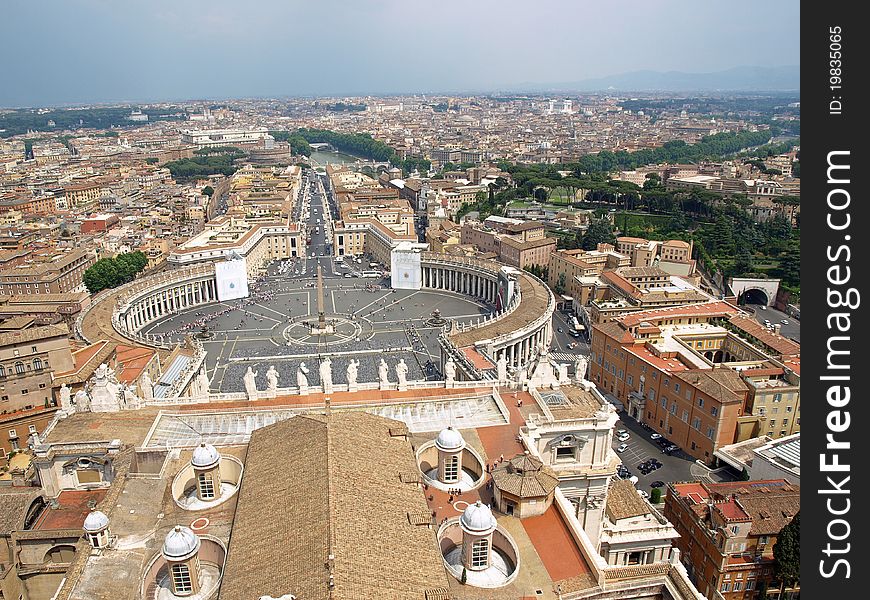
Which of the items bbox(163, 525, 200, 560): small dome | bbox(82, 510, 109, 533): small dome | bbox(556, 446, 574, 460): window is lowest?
bbox(556, 446, 574, 460): window

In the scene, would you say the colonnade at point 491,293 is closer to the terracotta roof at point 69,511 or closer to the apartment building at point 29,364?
the apartment building at point 29,364

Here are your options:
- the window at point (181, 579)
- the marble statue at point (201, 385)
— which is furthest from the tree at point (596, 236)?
the window at point (181, 579)

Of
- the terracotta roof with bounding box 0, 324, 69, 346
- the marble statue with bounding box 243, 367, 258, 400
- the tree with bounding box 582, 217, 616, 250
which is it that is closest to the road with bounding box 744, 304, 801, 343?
the tree with bounding box 582, 217, 616, 250

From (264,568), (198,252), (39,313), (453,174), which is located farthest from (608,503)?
(453,174)

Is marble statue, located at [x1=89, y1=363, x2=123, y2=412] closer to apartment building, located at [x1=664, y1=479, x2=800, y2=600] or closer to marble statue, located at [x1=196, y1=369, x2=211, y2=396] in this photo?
marble statue, located at [x1=196, y1=369, x2=211, y2=396]

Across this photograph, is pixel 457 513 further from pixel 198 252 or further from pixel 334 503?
pixel 198 252
